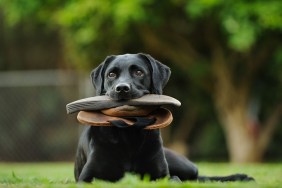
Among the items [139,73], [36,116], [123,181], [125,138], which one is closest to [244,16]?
[36,116]

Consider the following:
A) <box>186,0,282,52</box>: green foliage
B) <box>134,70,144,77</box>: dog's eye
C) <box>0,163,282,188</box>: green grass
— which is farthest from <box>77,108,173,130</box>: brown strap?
<box>186,0,282,52</box>: green foliage

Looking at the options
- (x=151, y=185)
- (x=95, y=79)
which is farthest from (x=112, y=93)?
(x=151, y=185)

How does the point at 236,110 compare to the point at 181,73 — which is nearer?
the point at 236,110

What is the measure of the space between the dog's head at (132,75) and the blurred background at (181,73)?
7768 millimetres

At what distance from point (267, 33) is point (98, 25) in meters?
3.88

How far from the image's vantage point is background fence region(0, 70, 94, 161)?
66.6ft

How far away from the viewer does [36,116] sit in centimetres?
2061

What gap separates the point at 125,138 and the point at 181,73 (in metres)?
14.2

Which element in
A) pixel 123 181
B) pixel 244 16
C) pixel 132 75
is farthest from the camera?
pixel 244 16

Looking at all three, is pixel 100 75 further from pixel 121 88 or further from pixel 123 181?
pixel 123 181

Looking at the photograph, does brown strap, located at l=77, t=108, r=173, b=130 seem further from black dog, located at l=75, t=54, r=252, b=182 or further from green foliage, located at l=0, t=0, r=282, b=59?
green foliage, located at l=0, t=0, r=282, b=59

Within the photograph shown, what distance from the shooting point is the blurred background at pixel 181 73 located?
15.5 metres

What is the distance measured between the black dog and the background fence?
1330cm

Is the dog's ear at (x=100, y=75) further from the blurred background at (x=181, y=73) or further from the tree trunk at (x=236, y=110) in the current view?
the tree trunk at (x=236, y=110)
